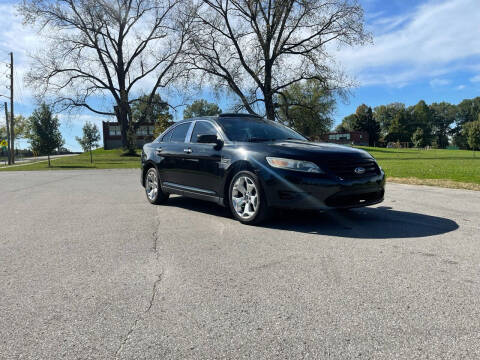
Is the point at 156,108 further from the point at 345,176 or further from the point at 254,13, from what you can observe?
the point at 345,176

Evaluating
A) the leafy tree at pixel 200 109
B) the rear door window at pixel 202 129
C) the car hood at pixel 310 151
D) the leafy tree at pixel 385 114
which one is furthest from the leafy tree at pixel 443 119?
the car hood at pixel 310 151

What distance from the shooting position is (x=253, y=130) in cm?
610

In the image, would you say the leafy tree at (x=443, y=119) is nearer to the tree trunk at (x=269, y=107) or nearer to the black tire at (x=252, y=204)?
the tree trunk at (x=269, y=107)

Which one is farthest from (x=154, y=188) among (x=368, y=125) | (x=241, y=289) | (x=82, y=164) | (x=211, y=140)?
(x=368, y=125)

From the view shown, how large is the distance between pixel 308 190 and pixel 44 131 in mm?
34452

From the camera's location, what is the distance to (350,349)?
6.68ft

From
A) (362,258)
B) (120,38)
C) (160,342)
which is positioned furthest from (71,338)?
(120,38)

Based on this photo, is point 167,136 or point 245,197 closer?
point 245,197

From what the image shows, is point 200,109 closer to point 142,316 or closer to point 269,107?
point 269,107

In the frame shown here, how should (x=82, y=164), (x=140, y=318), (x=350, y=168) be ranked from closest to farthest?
(x=140, y=318) → (x=350, y=168) → (x=82, y=164)

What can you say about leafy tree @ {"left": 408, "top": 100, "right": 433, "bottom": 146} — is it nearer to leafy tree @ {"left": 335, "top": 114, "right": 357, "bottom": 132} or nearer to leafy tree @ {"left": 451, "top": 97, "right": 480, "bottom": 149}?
leafy tree @ {"left": 335, "top": 114, "right": 357, "bottom": 132}

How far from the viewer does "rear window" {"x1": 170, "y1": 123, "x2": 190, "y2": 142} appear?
22.3 feet

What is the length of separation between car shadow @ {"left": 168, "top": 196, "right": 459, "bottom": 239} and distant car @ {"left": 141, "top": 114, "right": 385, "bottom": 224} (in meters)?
0.31

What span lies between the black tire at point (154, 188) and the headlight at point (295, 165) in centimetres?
292
